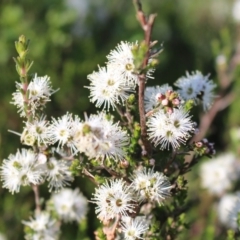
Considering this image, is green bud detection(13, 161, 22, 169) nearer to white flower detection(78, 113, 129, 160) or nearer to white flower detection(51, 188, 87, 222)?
white flower detection(78, 113, 129, 160)

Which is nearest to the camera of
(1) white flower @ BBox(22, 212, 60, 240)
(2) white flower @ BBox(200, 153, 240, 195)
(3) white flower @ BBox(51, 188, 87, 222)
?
(1) white flower @ BBox(22, 212, 60, 240)

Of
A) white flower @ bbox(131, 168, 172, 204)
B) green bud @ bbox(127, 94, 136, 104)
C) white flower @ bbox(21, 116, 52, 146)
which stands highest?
green bud @ bbox(127, 94, 136, 104)

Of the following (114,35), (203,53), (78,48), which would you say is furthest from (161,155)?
(203,53)

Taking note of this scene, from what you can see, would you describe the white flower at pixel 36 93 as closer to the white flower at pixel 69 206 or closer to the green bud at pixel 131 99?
the green bud at pixel 131 99

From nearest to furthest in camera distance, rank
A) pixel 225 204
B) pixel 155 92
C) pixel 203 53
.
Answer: pixel 155 92 < pixel 225 204 < pixel 203 53

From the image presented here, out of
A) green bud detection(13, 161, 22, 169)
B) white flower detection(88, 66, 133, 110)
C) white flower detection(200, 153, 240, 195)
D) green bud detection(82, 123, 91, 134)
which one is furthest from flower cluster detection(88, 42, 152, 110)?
white flower detection(200, 153, 240, 195)

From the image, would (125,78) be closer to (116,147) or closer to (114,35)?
(116,147)
